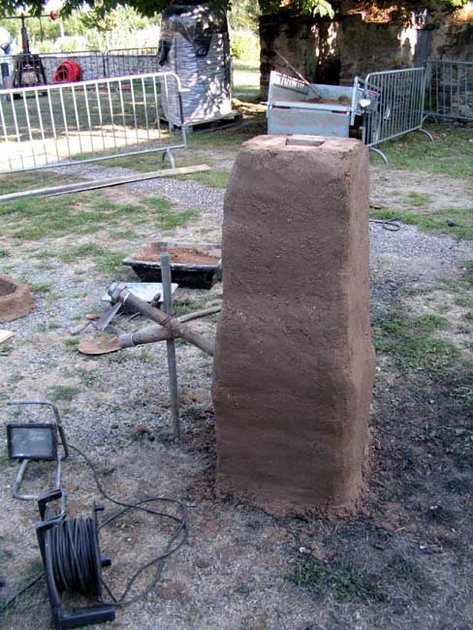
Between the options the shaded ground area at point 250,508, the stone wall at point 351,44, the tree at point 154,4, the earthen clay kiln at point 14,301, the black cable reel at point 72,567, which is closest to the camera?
the black cable reel at point 72,567

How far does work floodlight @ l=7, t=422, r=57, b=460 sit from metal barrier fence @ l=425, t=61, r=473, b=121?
37.5ft

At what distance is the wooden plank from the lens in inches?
336

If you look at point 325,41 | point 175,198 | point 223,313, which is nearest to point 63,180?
point 175,198

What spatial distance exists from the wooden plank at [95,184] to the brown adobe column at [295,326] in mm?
6382

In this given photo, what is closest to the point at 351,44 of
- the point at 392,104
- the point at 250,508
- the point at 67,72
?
the point at 392,104

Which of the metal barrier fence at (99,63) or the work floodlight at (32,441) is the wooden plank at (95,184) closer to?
the work floodlight at (32,441)

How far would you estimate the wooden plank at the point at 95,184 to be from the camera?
8.52m

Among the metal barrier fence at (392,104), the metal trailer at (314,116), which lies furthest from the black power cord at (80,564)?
the metal barrier fence at (392,104)

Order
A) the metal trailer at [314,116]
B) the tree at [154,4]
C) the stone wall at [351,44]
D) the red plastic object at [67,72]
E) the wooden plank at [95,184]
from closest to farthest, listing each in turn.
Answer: the wooden plank at [95,184] → the metal trailer at [314,116] → the tree at [154,4] → the stone wall at [351,44] → the red plastic object at [67,72]

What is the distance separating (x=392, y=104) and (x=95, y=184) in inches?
207

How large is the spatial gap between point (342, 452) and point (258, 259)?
0.95 m

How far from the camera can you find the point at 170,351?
3.46m

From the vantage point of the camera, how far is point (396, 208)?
7.89m

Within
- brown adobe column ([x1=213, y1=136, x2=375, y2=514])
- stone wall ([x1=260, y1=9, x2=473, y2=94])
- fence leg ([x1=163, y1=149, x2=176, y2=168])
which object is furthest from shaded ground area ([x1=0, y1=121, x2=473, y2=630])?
stone wall ([x1=260, y1=9, x2=473, y2=94])
